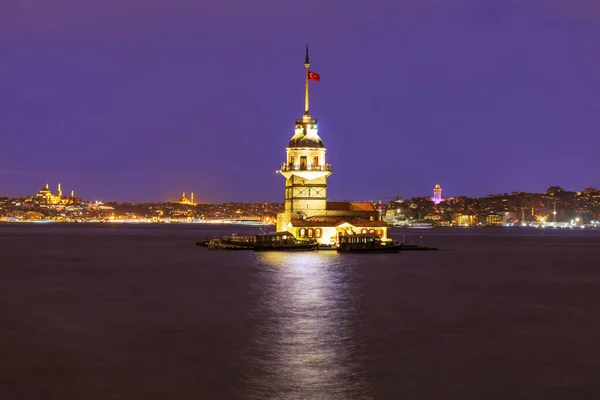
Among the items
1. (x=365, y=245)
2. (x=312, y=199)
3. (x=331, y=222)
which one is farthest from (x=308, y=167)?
(x=365, y=245)

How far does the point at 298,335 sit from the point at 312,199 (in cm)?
4933

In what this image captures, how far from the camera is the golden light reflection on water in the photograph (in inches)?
786

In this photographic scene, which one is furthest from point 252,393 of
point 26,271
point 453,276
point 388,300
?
point 26,271

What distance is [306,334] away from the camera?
90.8 ft

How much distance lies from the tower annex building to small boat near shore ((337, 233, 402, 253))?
1.99m

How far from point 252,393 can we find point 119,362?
552 cm

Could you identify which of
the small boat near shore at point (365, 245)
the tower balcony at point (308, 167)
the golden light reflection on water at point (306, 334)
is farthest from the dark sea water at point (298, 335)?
the tower balcony at point (308, 167)

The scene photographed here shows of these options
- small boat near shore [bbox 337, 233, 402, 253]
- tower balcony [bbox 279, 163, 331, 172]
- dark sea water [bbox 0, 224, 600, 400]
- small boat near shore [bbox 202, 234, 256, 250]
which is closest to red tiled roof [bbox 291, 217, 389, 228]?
small boat near shore [bbox 337, 233, 402, 253]

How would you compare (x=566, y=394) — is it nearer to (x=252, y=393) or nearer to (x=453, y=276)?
(x=252, y=393)

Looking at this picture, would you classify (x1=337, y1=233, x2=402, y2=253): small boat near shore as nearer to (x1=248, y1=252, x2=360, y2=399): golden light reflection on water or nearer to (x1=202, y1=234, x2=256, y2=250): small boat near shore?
(x1=202, y1=234, x2=256, y2=250): small boat near shore

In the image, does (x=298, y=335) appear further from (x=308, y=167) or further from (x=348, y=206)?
Result: (x=348, y=206)

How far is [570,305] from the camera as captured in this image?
121 ft

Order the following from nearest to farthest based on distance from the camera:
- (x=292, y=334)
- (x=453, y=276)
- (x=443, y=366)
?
(x=443, y=366) → (x=292, y=334) → (x=453, y=276)

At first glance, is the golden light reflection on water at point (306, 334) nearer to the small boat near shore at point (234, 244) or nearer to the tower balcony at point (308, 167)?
the tower balcony at point (308, 167)
